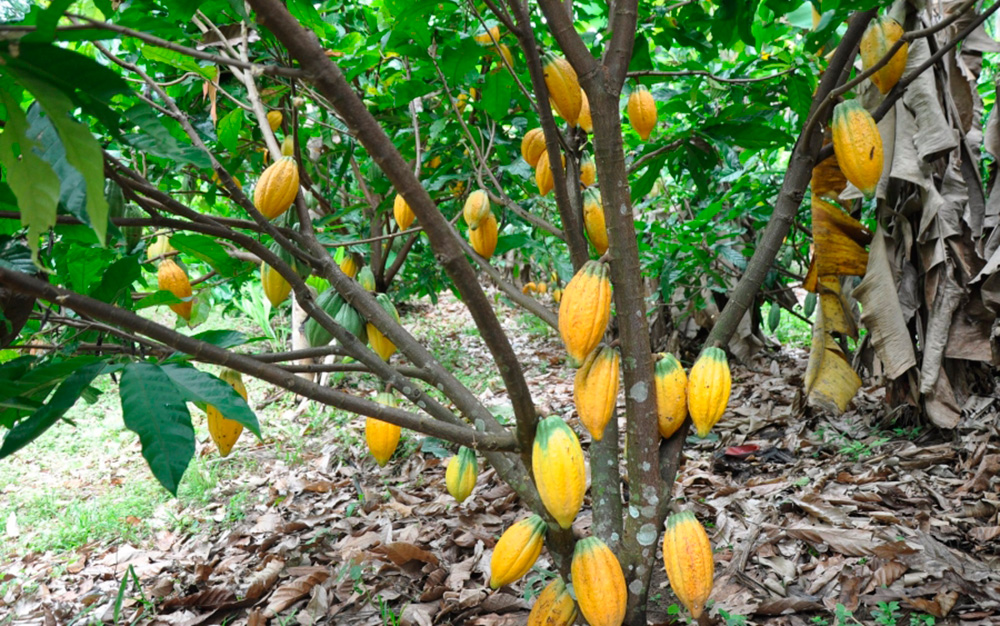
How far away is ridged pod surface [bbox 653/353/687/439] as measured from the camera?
1.17 m

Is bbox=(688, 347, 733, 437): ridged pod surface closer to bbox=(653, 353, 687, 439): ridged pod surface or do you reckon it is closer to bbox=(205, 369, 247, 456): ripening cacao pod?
bbox=(653, 353, 687, 439): ridged pod surface

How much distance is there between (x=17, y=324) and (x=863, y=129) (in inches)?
58.2

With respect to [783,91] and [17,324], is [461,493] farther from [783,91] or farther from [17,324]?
[783,91]

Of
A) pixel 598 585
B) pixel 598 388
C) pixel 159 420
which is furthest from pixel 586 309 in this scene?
pixel 159 420

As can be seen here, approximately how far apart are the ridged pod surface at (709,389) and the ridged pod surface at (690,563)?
171 mm

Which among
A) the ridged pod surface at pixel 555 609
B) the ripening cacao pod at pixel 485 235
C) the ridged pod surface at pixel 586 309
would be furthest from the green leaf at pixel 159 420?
the ripening cacao pod at pixel 485 235

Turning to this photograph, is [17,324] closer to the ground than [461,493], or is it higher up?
higher up

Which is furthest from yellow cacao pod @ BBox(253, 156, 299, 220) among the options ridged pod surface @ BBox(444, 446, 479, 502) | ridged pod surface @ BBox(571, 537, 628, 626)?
ridged pod surface @ BBox(571, 537, 628, 626)

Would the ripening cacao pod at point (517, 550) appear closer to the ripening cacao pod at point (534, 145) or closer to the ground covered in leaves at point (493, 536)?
the ground covered in leaves at point (493, 536)

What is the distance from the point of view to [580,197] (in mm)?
1421

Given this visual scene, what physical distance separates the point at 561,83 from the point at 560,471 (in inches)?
29.2

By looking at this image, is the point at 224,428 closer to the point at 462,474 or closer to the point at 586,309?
the point at 462,474

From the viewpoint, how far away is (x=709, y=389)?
3.70 ft

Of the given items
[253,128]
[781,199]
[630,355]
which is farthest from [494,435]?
[253,128]
